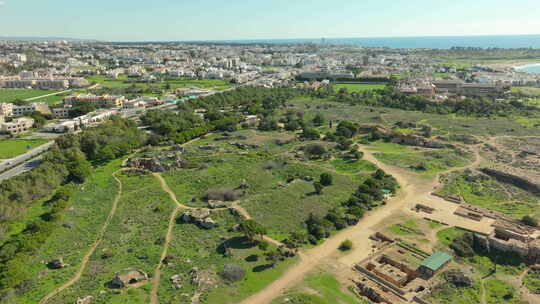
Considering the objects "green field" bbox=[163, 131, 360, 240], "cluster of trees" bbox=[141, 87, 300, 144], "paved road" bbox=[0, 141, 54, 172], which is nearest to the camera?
"green field" bbox=[163, 131, 360, 240]

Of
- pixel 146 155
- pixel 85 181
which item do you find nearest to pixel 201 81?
pixel 146 155

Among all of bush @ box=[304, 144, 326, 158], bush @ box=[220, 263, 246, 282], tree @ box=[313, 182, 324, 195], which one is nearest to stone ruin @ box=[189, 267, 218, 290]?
bush @ box=[220, 263, 246, 282]

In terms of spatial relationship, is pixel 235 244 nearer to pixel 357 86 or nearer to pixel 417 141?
pixel 417 141

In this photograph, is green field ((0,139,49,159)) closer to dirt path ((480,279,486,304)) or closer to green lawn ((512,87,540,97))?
dirt path ((480,279,486,304))

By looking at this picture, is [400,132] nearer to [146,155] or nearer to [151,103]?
[146,155]

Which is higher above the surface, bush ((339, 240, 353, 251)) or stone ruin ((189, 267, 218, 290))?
bush ((339, 240, 353, 251))

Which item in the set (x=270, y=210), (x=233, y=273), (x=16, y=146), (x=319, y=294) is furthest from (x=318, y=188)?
(x=16, y=146)

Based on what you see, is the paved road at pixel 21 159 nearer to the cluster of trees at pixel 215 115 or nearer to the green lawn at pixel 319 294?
the cluster of trees at pixel 215 115
